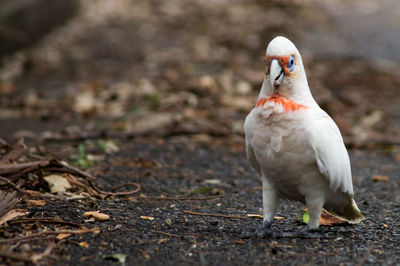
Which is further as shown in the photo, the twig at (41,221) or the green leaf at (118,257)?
the twig at (41,221)

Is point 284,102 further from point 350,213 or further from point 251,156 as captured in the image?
point 350,213

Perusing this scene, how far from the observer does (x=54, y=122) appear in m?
6.02

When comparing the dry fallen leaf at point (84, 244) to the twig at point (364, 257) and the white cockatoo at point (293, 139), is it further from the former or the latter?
the twig at point (364, 257)

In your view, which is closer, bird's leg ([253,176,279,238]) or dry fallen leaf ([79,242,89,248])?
dry fallen leaf ([79,242,89,248])

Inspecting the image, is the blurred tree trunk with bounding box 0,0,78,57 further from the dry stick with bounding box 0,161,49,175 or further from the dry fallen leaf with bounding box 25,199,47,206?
the dry fallen leaf with bounding box 25,199,47,206

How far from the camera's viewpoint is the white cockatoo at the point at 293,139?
2861mm

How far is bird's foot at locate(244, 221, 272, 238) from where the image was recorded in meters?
3.04

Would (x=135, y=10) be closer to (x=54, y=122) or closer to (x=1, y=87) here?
(x=1, y=87)

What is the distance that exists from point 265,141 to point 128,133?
2596 mm

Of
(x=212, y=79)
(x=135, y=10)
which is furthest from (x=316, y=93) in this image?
(x=135, y=10)

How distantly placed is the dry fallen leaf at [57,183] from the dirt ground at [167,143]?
0.13ft

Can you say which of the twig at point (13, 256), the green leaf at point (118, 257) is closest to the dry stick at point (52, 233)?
the twig at point (13, 256)

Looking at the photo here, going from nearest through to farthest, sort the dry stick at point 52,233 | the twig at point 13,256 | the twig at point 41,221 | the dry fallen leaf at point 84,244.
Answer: the twig at point 13,256 < the dry stick at point 52,233 < the dry fallen leaf at point 84,244 < the twig at point 41,221

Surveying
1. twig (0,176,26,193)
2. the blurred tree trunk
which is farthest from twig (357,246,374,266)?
the blurred tree trunk
